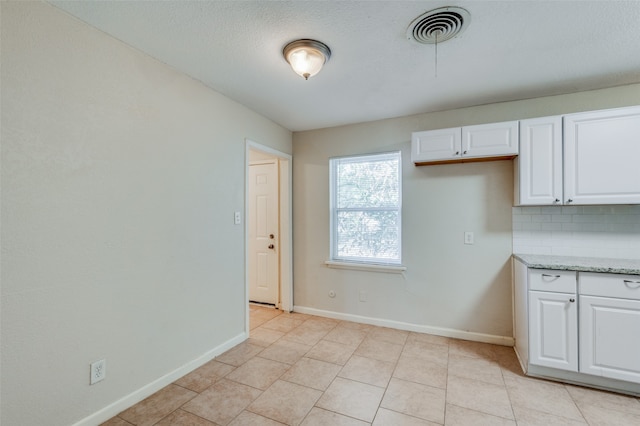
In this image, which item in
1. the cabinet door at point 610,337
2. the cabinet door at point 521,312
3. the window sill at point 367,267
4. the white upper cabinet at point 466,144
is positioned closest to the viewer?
the cabinet door at point 610,337

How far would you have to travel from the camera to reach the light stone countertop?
202 cm

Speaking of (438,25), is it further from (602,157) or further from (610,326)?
(610,326)

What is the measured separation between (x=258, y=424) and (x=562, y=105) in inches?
141

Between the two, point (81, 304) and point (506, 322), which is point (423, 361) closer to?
point (506, 322)

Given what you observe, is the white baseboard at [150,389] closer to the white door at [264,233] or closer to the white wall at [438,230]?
the white door at [264,233]

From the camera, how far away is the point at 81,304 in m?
1.69

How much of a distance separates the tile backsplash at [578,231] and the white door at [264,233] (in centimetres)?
279

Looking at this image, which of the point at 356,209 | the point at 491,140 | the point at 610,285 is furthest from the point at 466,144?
the point at 610,285

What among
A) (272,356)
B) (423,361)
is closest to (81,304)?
(272,356)

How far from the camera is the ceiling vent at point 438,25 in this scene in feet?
Result: 5.24

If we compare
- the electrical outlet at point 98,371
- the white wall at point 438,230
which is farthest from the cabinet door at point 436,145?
the electrical outlet at point 98,371

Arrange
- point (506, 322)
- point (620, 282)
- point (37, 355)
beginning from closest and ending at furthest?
point (37, 355), point (620, 282), point (506, 322)

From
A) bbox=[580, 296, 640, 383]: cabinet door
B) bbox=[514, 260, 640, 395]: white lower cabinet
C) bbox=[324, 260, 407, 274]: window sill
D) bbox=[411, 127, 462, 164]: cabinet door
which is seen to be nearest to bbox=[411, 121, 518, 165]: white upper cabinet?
bbox=[411, 127, 462, 164]: cabinet door

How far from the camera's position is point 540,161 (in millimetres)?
2436
